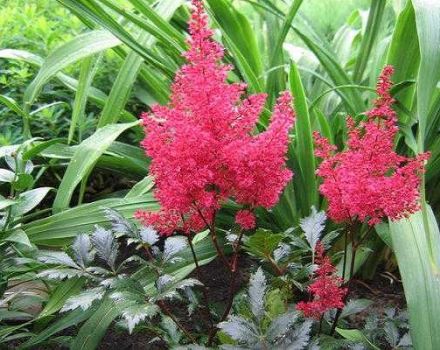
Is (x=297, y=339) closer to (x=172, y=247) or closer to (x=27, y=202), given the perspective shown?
(x=172, y=247)

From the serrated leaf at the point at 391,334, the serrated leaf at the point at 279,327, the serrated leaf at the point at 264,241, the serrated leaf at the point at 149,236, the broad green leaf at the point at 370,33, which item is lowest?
the serrated leaf at the point at 391,334

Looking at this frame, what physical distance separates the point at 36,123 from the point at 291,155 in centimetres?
91

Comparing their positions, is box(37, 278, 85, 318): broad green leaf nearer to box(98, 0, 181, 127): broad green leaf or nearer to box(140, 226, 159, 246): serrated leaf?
box(140, 226, 159, 246): serrated leaf

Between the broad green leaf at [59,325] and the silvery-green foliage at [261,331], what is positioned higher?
the broad green leaf at [59,325]

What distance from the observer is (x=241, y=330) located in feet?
3.82

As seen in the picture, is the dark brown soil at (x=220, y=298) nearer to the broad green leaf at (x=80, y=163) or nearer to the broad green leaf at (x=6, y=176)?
the broad green leaf at (x=80, y=163)

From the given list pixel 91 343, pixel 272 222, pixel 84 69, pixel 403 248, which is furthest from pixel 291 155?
pixel 91 343

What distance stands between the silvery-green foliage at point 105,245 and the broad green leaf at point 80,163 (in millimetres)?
423

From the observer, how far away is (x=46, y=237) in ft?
5.77

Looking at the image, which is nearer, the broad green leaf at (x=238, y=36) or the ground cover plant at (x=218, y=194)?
the ground cover plant at (x=218, y=194)

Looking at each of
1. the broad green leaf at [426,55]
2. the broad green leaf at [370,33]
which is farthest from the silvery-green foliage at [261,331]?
the broad green leaf at [370,33]

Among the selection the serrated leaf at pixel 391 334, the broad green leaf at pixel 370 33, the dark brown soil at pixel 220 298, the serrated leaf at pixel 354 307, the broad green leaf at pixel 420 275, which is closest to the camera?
the broad green leaf at pixel 420 275

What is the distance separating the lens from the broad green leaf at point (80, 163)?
5.77 feet

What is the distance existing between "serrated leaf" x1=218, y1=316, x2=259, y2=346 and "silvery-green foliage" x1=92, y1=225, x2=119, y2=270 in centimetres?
29
